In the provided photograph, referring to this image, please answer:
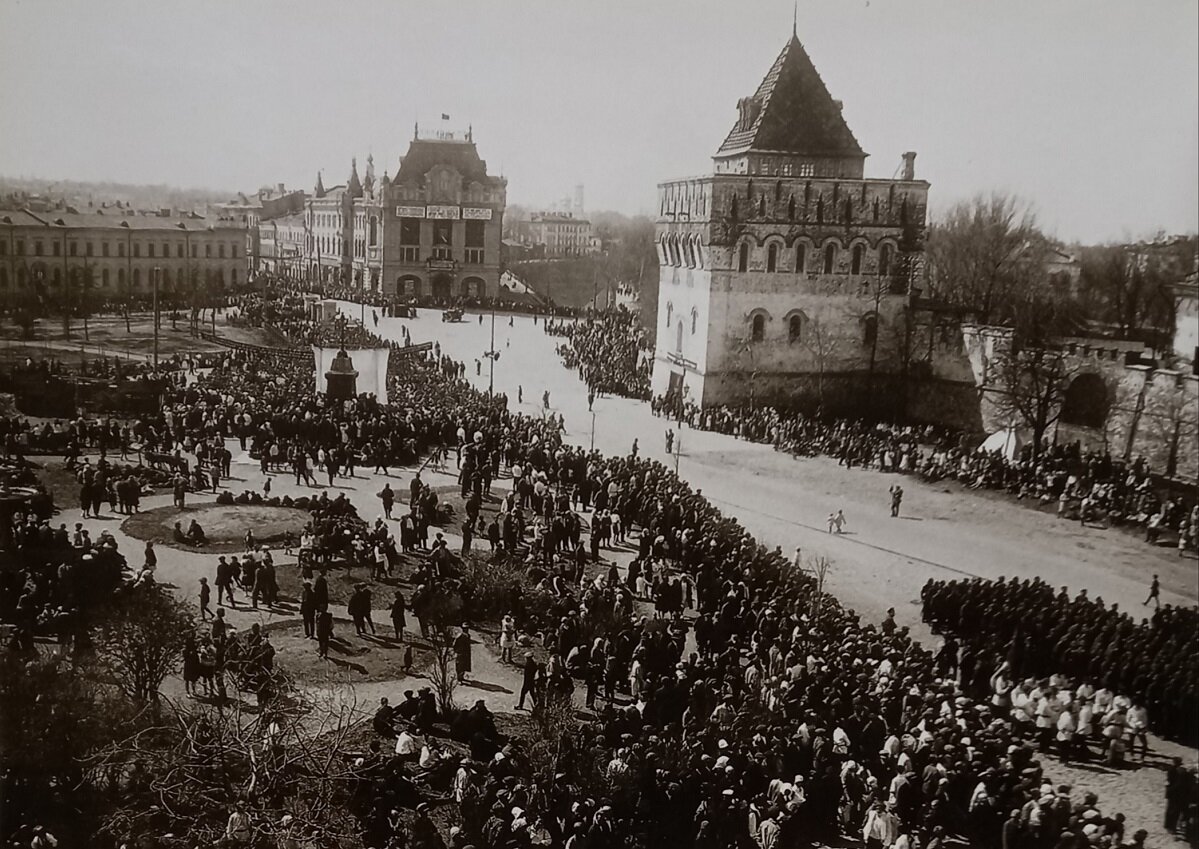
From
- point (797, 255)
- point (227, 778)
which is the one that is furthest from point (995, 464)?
point (227, 778)

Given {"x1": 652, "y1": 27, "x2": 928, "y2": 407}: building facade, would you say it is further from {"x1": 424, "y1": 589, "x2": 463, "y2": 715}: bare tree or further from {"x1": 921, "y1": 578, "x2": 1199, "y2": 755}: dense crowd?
{"x1": 424, "y1": 589, "x2": 463, "y2": 715}: bare tree

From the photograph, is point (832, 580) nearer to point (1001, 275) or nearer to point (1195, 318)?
point (1195, 318)

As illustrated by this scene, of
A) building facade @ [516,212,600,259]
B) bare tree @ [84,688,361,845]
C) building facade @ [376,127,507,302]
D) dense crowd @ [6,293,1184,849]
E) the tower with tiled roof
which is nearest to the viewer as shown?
bare tree @ [84,688,361,845]

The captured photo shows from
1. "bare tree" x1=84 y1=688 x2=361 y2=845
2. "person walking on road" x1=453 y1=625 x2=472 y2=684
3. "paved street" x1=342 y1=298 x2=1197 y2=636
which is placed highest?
"paved street" x1=342 y1=298 x2=1197 y2=636

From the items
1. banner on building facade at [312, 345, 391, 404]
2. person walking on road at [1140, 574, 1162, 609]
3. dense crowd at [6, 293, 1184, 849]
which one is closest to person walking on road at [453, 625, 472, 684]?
dense crowd at [6, 293, 1184, 849]

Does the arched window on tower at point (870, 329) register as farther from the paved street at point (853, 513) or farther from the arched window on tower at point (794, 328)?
the paved street at point (853, 513)

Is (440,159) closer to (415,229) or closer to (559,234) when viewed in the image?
(415,229)

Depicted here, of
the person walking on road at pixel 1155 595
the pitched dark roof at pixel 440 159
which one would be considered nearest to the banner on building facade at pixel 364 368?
the pitched dark roof at pixel 440 159

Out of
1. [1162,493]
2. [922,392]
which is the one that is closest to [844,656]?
[1162,493]
